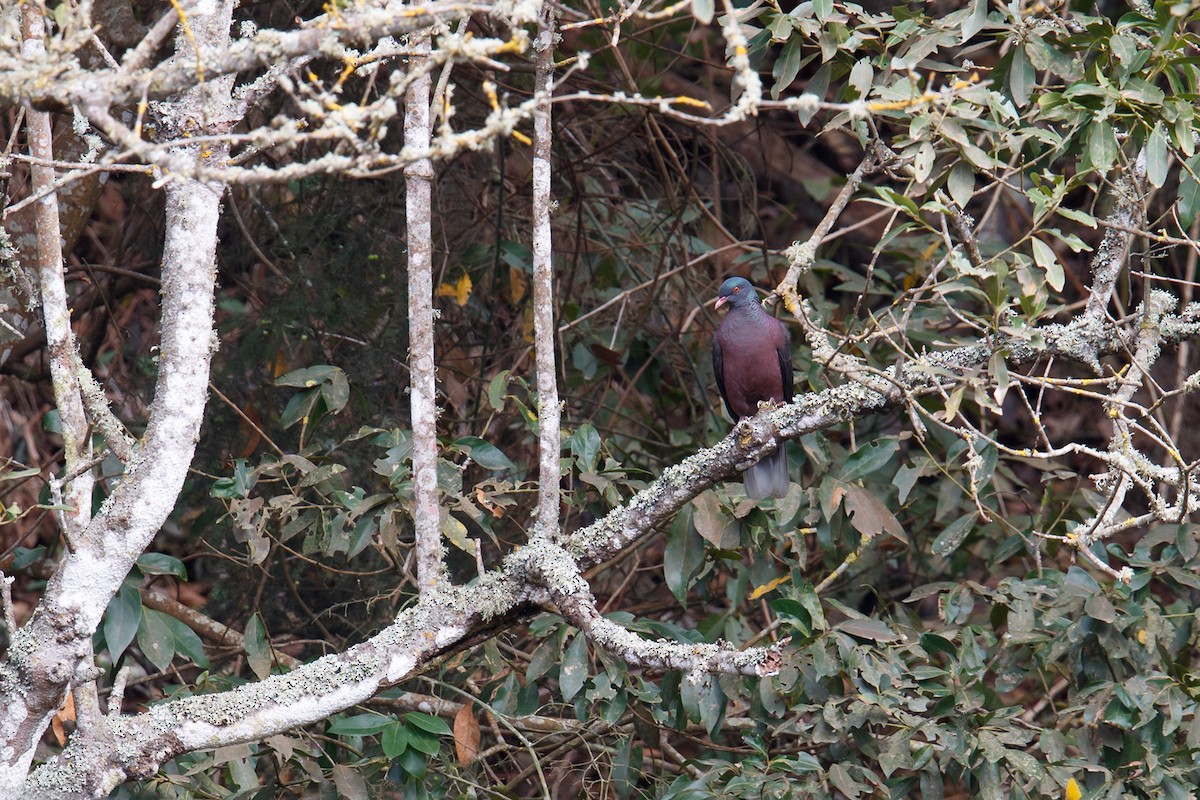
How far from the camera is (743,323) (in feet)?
13.6

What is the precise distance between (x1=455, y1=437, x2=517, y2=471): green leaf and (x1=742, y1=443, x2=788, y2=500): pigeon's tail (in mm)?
1156

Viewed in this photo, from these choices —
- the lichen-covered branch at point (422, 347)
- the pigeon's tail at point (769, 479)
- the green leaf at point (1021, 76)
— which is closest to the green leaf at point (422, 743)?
the lichen-covered branch at point (422, 347)

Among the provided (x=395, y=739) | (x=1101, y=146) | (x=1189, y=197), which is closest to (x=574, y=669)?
(x=395, y=739)

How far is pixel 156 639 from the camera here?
8.99ft

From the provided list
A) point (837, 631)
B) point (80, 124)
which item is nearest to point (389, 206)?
point (80, 124)

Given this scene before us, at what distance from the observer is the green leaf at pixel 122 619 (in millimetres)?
2604

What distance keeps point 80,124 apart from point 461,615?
1333 mm

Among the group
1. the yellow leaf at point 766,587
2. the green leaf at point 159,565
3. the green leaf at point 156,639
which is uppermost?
the green leaf at point 159,565

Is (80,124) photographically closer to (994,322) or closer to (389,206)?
(389,206)

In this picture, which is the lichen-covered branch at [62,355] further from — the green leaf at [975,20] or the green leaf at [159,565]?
the green leaf at [975,20]

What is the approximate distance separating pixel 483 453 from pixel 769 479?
1287mm

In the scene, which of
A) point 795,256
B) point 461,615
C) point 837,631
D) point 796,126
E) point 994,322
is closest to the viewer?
point 994,322

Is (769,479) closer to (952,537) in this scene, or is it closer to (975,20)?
(952,537)

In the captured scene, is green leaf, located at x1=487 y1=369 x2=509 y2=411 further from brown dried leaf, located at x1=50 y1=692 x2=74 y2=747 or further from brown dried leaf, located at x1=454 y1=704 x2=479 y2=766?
brown dried leaf, located at x1=50 y1=692 x2=74 y2=747
